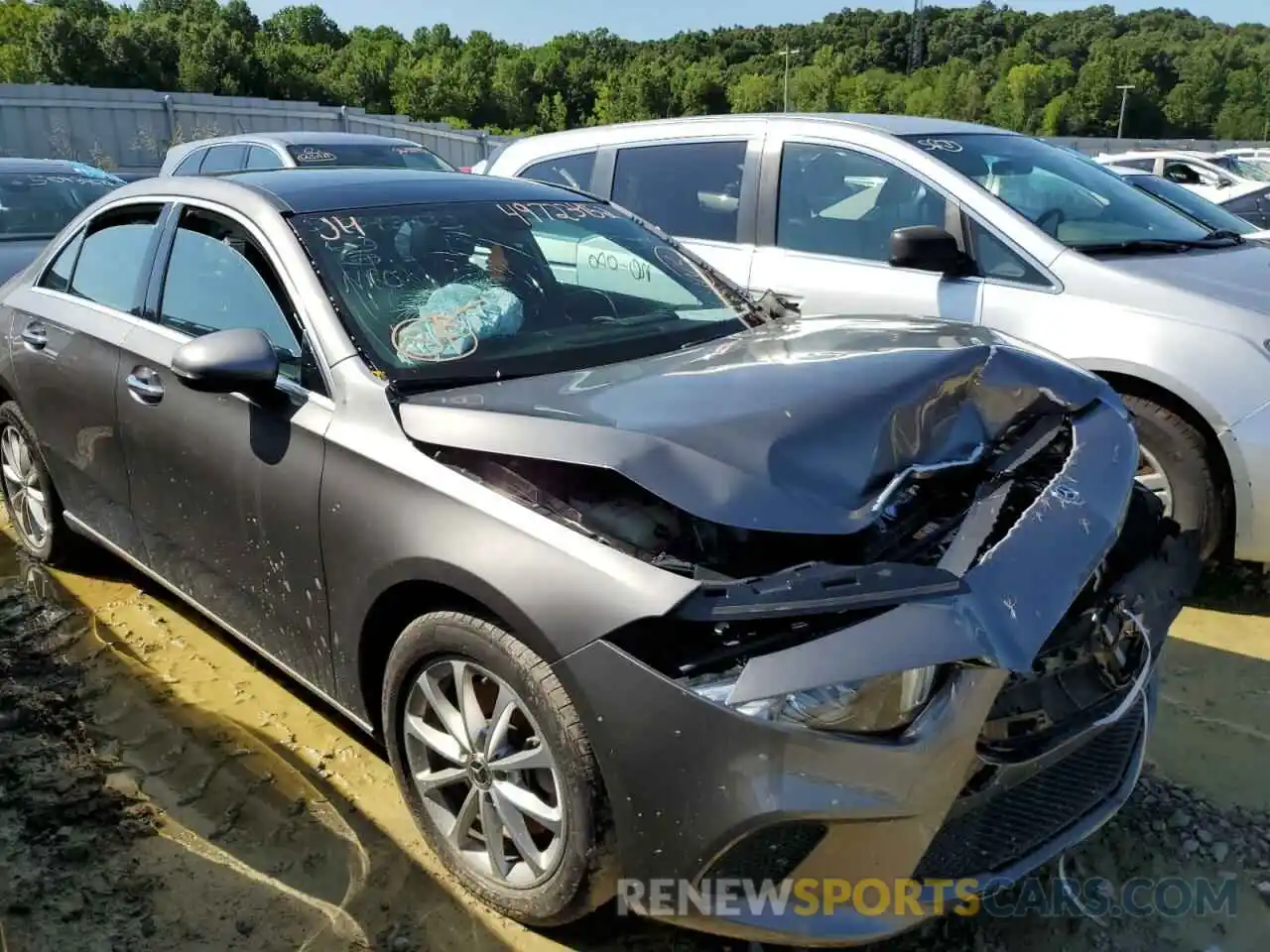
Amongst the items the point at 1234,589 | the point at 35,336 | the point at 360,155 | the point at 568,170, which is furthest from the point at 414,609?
the point at 360,155

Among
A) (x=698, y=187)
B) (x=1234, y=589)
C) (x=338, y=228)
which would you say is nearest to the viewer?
(x=338, y=228)

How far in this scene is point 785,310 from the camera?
346 cm

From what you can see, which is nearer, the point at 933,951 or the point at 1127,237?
the point at 933,951

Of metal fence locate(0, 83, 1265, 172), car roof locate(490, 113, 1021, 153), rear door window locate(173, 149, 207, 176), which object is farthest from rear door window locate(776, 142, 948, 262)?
metal fence locate(0, 83, 1265, 172)

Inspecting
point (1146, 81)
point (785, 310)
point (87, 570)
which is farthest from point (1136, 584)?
point (1146, 81)

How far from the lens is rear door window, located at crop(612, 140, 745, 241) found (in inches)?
200

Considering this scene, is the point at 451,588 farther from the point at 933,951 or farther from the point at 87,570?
the point at 87,570

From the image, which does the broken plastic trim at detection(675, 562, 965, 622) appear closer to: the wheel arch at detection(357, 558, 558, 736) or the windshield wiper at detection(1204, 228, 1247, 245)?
the wheel arch at detection(357, 558, 558, 736)

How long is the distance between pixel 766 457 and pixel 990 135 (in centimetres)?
359

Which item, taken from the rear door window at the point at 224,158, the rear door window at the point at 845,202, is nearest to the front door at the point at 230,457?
the rear door window at the point at 845,202

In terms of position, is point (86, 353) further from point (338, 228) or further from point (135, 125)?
point (135, 125)

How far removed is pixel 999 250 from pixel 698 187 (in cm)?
162

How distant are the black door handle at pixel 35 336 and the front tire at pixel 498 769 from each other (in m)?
2.32

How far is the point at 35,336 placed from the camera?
3.83m
